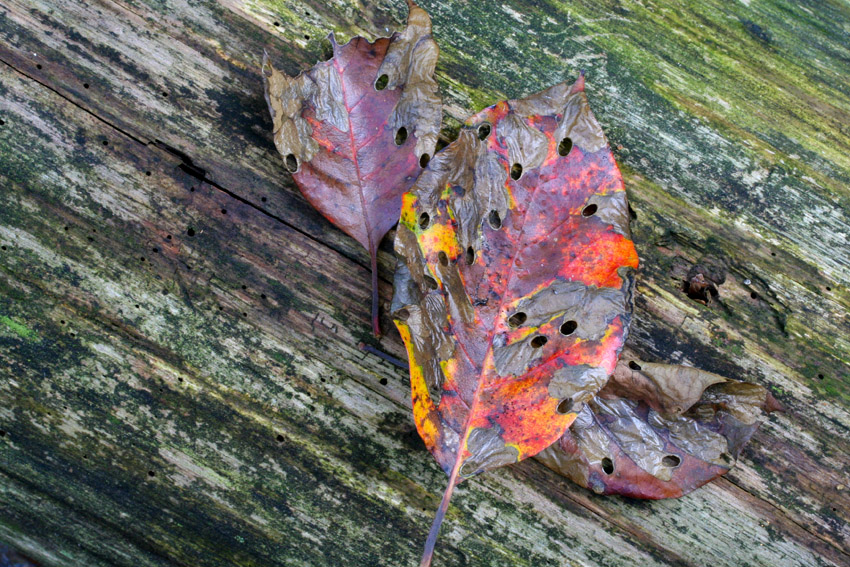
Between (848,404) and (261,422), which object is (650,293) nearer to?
(848,404)

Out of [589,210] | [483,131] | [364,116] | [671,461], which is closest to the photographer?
[589,210]

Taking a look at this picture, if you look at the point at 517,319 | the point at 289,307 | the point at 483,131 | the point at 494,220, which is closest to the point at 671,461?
the point at 517,319

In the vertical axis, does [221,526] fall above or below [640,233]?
below

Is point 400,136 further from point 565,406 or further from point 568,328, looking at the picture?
point 565,406

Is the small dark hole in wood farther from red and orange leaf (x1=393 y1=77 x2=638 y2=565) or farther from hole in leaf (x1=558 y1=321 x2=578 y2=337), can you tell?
hole in leaf (x1=558 y1=321 x2=578 y2=337)

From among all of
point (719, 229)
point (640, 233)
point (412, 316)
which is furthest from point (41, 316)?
point (719, 229)

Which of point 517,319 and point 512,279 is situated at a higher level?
point 512,279

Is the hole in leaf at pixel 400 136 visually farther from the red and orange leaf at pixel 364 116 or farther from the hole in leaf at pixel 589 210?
the hole in leaf at pixel 589 210

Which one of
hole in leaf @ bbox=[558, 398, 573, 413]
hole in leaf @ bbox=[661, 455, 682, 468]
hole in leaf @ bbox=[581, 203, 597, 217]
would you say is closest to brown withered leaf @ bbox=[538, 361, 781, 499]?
hole in leaf @ bbox=[661, 455, 682, 468]
